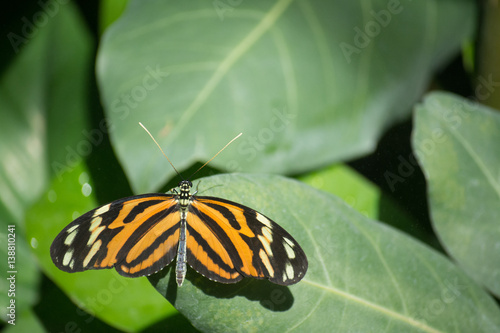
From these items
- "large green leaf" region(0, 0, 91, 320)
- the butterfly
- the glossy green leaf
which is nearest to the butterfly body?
the butterfly

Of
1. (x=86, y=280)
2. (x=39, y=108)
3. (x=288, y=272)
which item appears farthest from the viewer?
(x=39, y=108)

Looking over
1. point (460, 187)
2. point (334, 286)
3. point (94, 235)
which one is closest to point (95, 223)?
point (94, 235)

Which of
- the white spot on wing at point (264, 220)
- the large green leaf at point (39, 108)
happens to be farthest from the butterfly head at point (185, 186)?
the large green leaf at point (39, 108)

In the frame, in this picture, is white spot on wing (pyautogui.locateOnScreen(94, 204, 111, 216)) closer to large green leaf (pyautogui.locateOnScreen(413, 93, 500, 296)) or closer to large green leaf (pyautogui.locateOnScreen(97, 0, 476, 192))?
large green leaf (pyautogui.locateOnScreen(97, 0, 476, 192))

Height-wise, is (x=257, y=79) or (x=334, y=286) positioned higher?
(x=257, y=79)

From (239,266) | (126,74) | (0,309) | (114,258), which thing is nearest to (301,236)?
(239,266)

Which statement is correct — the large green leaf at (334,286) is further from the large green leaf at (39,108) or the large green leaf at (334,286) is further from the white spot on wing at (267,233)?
the large green leaf at (39,108)

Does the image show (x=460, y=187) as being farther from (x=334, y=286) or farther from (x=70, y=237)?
(x=70, y=237)
